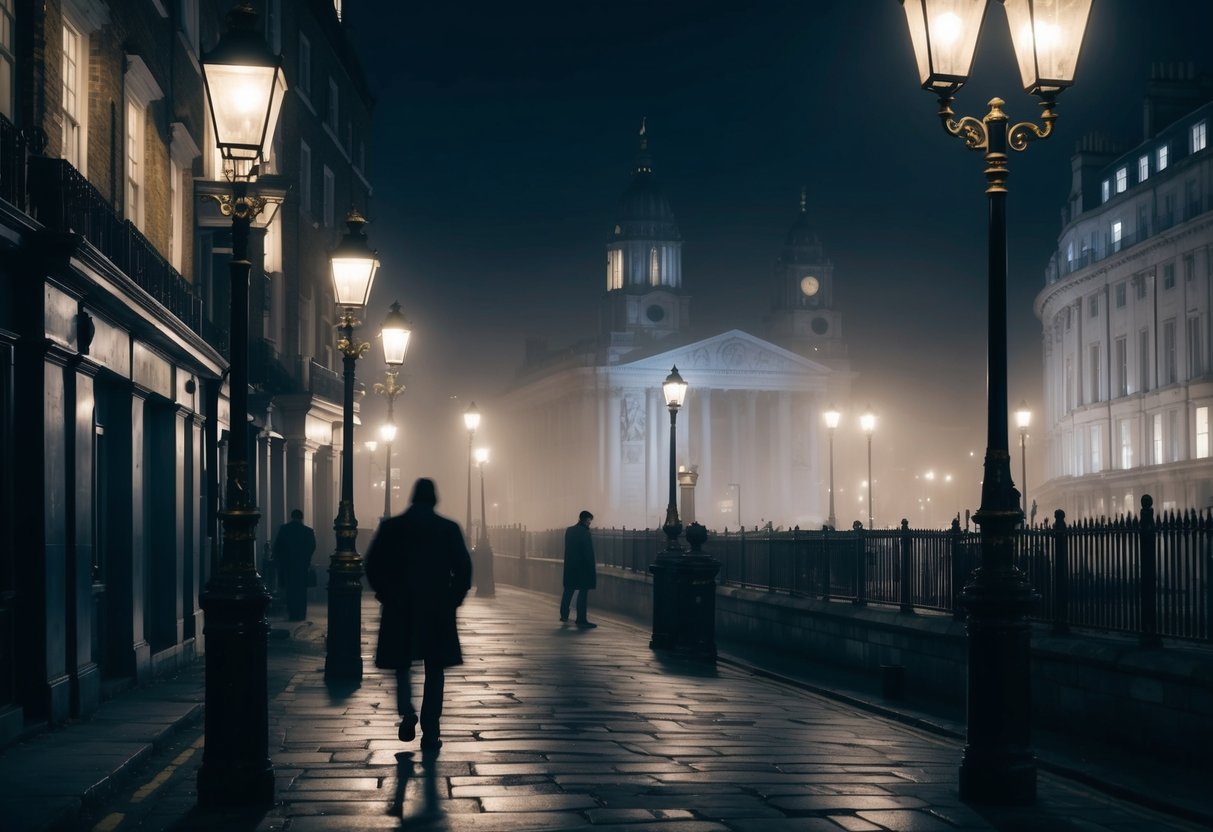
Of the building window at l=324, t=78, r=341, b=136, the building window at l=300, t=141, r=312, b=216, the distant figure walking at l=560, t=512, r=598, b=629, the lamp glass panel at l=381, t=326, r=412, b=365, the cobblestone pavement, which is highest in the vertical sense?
the building window at l=324, t=78, r=341, b=136

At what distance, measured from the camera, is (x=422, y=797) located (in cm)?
951

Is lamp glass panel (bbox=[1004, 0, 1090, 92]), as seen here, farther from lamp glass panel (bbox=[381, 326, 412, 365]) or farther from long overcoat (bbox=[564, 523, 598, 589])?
long overcoat (bbox=[564, 523, 598, 589])

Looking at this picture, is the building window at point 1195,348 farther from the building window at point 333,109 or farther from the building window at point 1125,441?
the building window at point 333,109

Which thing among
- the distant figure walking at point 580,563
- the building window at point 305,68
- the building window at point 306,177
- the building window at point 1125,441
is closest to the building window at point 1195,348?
the building window at point 1125,441

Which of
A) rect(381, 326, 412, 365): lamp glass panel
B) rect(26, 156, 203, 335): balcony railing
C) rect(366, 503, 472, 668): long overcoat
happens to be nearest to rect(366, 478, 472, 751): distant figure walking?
rect(366, 503, 472, 668): long overcoat

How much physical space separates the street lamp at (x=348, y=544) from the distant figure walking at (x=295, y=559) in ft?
30.1

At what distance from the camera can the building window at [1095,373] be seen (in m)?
80.3

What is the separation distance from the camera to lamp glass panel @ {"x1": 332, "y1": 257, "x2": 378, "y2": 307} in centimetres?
1686

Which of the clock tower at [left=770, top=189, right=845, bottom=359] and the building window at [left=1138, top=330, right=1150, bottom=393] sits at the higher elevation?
the clock tower at [left=770, top=189, right=845, bottom=359]

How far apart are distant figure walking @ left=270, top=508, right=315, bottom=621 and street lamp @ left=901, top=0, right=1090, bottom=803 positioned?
59.9 feet

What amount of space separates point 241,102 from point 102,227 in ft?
18.6

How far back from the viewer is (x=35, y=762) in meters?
10.4

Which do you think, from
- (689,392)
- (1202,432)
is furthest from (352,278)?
(689,392)

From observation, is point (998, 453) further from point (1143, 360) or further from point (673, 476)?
point (1143, 360)
